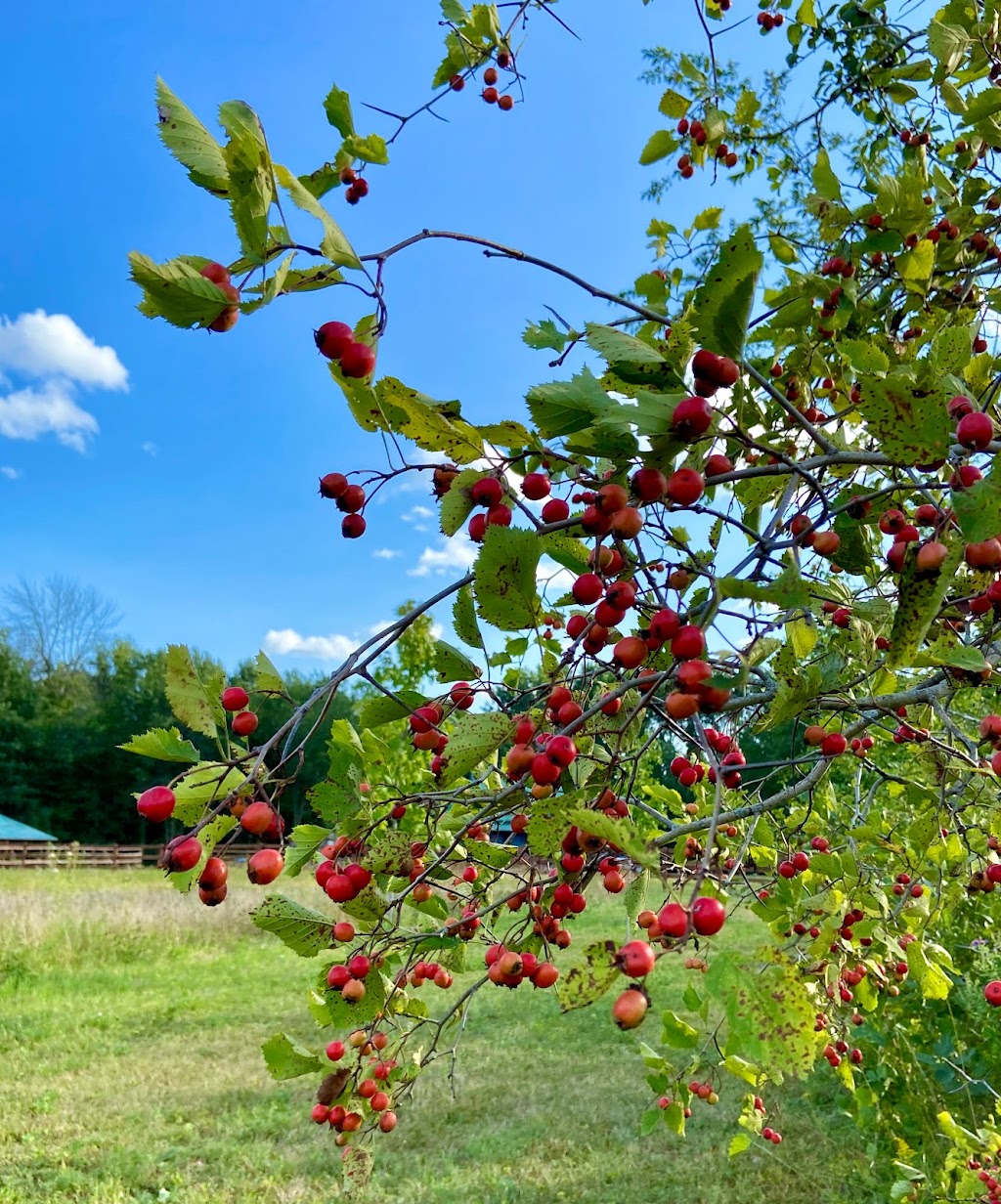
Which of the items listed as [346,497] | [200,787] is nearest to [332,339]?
[346,497]

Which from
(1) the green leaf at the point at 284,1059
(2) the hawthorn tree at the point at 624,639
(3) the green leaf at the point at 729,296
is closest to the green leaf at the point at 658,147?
(2) the hawthorn tree at the point at 624,639

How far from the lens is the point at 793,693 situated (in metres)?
1.07

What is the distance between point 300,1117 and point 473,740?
570 centimetres

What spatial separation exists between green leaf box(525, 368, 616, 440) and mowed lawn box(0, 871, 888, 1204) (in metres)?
3.29

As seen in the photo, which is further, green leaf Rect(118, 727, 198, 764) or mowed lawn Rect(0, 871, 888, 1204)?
mowed lawn Rect(0, 871, 888, 1204)

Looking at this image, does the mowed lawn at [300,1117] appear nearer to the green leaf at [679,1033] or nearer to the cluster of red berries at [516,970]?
the green leaf at [679,1033]

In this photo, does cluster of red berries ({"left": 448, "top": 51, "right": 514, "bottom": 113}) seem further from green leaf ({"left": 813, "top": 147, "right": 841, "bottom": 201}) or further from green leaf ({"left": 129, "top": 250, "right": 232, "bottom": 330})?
green leaf ({"left": 129, "top": 250, "right": 232, "bottom": 330})

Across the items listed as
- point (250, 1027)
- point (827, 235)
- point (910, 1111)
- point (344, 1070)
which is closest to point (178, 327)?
point (344, 1070)

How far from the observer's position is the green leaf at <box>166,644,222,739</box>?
0.92 meters

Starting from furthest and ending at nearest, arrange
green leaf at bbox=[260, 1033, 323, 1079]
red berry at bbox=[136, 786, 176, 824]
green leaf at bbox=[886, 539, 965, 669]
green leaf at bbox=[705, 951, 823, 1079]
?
green leaf at bbox=[260, 1033, 323, 1079] → red berry at bbox=[136, 786, 176, 824] → green leaf at bbox=[886, 539, 965, 669] → green leaf at bbox=[705, 951, 823, 1079]

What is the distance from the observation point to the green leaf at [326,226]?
784mm

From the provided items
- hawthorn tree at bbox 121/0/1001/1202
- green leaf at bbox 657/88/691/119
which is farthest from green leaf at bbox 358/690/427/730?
green leaf at bbox 657/88/691/119

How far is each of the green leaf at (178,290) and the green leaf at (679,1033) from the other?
4.26 ft

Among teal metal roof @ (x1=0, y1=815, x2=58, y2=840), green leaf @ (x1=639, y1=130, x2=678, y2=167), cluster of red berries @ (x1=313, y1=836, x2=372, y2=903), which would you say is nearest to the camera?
cluster of red berries @ (x1=313, y1=836, x2=372, y2=903)
